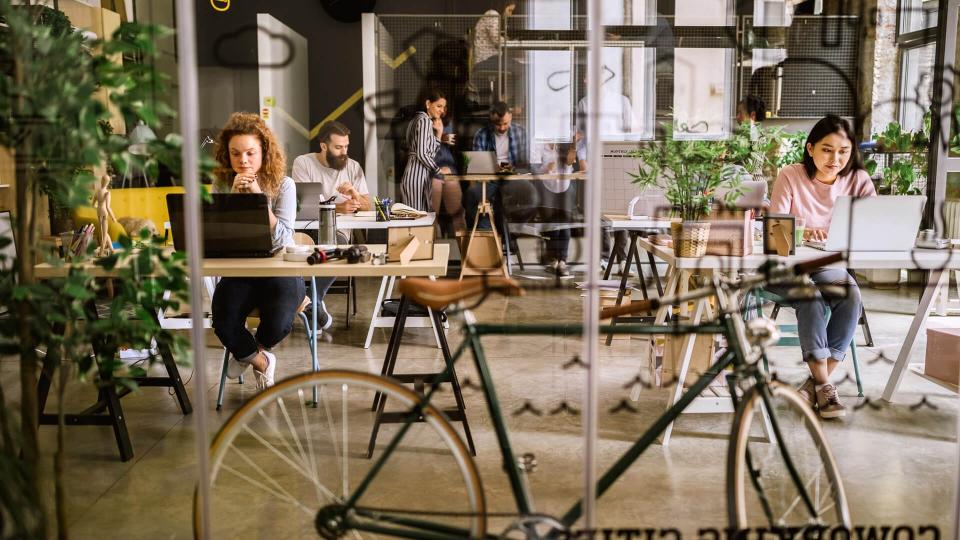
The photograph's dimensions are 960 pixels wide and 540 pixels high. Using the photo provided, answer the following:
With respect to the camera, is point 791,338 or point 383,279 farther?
point 383,279

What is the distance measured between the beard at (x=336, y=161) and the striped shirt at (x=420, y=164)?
3.03ft

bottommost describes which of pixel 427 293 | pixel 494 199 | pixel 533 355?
pixel 533 355

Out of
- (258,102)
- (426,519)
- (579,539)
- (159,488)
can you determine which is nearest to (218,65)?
(258,102)

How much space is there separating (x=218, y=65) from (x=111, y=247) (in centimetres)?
98

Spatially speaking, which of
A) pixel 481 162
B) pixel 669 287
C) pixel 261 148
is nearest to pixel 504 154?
pixel 481 162

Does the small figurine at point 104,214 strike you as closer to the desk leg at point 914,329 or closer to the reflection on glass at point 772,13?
the desk leg at point 914,329

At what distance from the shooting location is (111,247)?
2.68 metres

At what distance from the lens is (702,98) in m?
4.15

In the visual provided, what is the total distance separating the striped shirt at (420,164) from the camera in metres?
3.28

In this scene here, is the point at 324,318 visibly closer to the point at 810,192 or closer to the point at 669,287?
the point at 669,287

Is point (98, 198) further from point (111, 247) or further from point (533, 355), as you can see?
point (533, 355)

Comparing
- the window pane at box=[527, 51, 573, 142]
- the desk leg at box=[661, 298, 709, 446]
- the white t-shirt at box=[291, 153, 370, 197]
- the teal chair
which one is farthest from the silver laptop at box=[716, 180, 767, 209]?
the white t-shirt at box=[291, 153, 370, 197]

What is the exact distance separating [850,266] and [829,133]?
772 mm

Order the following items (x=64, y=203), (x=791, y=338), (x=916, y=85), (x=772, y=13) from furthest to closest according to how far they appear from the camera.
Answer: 1. (x=772, y=13)
2. (x=791, y=338)
3. (x=916, y=85)
4. (x=64, y=203)
